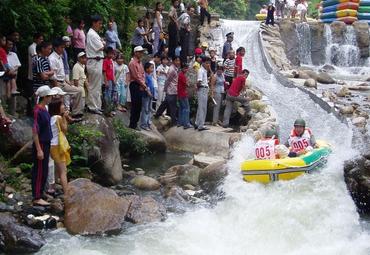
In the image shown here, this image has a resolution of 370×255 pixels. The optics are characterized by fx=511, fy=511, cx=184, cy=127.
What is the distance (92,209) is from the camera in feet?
23.8

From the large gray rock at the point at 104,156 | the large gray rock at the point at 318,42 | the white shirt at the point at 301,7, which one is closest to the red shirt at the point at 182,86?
the large gray rock at the point at 104,156

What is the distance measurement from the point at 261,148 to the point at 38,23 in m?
4.87

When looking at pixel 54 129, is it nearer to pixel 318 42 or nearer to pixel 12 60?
pixel 12 60

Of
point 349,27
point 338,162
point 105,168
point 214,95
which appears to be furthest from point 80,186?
point 349,27

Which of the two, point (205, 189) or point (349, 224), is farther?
point (205, 189)

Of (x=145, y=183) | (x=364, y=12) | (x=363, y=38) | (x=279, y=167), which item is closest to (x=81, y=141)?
(x=145, y=183)

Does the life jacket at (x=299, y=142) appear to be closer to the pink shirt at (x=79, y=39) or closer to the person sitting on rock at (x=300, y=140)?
the person sitting on rock at (x=300, y=140)

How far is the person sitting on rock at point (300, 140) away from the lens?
903cm

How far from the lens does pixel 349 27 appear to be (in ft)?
82.0

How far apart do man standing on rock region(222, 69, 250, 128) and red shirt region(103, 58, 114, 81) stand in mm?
2947

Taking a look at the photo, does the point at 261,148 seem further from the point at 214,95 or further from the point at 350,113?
the point at 350,113

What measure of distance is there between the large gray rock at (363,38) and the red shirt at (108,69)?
17.2 m

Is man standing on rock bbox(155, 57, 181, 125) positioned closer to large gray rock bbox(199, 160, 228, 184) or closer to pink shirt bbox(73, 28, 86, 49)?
pink shirt bbox(73, 28, 86, 49)

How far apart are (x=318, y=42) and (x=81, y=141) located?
18736mm
